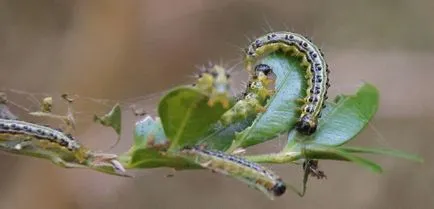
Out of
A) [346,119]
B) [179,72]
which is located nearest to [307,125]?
[346,119]

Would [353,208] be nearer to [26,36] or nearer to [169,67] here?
[169,67]

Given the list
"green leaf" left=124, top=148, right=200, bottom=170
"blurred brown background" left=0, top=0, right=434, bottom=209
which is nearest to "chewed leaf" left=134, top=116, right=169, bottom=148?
"green leaf" left=124, top=148, right=200, bottom=170

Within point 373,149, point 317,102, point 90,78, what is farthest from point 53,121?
point 373,149

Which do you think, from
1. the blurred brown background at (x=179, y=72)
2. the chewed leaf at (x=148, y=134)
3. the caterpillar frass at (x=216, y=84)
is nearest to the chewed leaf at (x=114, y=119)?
the chewed leaf at (x=148, y=134)

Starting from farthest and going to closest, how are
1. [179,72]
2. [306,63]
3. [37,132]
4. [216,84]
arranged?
[179,72]
[306,63]
[37,132]
[216,84]

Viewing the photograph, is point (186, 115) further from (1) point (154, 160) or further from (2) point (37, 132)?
(2) point (37, 132)

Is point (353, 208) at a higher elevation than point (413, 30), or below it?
below

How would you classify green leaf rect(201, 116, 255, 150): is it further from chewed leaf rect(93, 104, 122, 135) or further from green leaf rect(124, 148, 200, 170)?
chewed leaf rect(93, 104, 122, 135)
